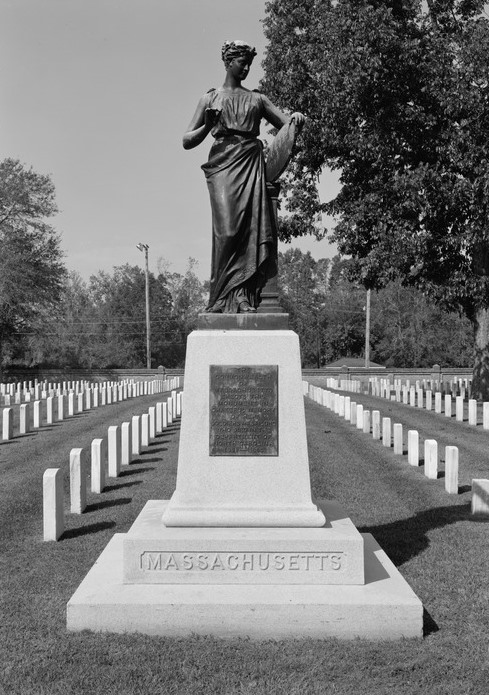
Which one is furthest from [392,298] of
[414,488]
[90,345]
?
[414,488]

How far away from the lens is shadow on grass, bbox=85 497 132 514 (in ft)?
30.0

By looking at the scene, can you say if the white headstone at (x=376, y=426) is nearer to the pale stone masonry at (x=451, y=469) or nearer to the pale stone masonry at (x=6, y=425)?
the pale stone masonry at (x=451, y=469)

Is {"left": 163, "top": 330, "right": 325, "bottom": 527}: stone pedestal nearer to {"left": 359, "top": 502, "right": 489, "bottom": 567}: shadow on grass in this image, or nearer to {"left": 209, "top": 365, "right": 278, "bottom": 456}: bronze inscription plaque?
{"left": 209, "top": 365, "right": 278, "bottom": 456}: bronze inscription plaque

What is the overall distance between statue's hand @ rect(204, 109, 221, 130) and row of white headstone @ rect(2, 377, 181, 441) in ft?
37.1

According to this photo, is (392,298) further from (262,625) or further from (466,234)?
(262,625)

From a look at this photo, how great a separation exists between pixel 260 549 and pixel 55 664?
1670 mm

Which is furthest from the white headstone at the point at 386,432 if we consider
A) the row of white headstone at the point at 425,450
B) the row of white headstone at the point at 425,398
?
the row of white headstone at the point at 425,398

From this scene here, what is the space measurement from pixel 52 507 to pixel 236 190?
3.94 meters

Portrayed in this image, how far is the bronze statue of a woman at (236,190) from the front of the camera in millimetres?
6266

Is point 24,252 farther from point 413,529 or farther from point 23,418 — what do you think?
point 413,529

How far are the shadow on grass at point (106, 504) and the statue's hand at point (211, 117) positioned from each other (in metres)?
5.21

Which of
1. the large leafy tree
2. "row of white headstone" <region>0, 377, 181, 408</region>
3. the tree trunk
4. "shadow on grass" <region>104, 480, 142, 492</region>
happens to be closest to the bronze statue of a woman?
"shadow on grass" <region>104, 480, 142, 492</region>

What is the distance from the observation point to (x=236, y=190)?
627 cm

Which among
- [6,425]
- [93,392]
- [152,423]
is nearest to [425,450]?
[152,423]
